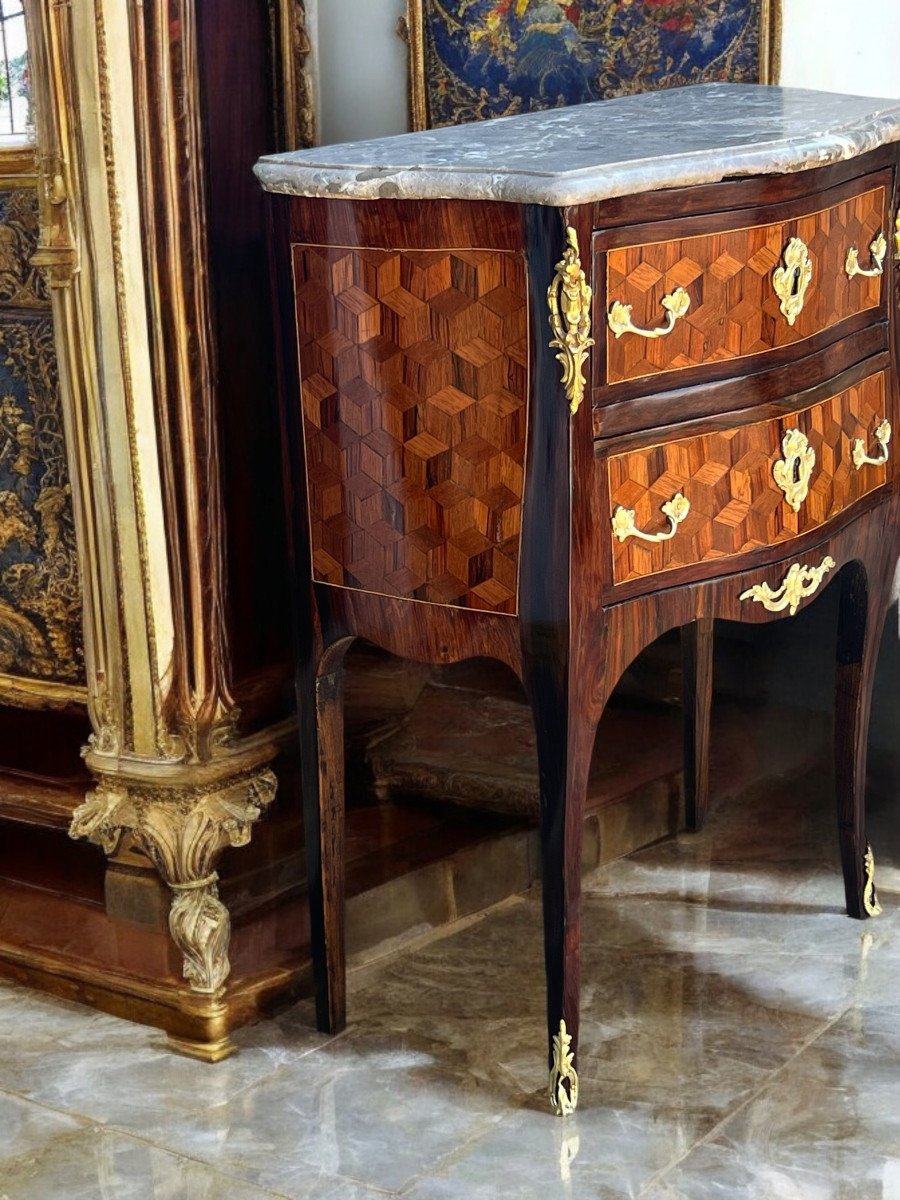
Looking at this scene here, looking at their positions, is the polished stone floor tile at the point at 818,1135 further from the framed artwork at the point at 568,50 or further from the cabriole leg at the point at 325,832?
the framed artwork at the point at 568,50

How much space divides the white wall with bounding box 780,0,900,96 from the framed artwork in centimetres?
4

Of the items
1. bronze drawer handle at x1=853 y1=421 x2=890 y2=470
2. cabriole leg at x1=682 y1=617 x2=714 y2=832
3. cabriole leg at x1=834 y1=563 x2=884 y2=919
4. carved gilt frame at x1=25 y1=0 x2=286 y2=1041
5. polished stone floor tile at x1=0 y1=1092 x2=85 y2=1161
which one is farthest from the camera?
cabriole leg at x1=682 y1=617 x2=714 y2=832

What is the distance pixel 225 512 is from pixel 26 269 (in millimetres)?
453

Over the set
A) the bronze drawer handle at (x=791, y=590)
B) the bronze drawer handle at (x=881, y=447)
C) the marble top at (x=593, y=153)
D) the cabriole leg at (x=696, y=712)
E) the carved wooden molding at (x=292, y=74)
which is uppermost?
the carved wooden molding at (x=292, y=74)

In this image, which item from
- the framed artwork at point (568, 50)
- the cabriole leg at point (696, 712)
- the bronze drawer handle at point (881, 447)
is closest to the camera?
the bronze drawer handle at point (881, 447)

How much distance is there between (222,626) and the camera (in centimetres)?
250

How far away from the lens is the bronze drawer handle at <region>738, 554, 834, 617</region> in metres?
2.24

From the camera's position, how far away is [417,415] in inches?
82.7

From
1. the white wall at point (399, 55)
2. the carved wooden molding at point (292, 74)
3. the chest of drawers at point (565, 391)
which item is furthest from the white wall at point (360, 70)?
the chest of drawers at point (565, 391)

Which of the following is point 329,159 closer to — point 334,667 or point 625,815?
point 334,667

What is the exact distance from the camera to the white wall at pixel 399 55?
8.95 feet

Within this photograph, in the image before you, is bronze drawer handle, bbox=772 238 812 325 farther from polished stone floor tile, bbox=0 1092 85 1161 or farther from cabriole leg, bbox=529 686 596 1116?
polished stone floor tile, bbox=0 1092 85 1161

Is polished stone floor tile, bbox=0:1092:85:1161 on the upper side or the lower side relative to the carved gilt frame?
lower

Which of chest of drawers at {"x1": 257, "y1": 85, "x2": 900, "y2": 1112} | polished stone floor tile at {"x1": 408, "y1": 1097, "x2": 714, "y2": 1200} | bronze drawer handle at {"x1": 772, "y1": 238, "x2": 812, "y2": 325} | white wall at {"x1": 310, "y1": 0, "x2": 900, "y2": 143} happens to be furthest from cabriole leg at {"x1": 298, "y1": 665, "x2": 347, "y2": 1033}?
white wall at {"x1": 310, "y1": 0, "x2": 900, "y2": 143}
